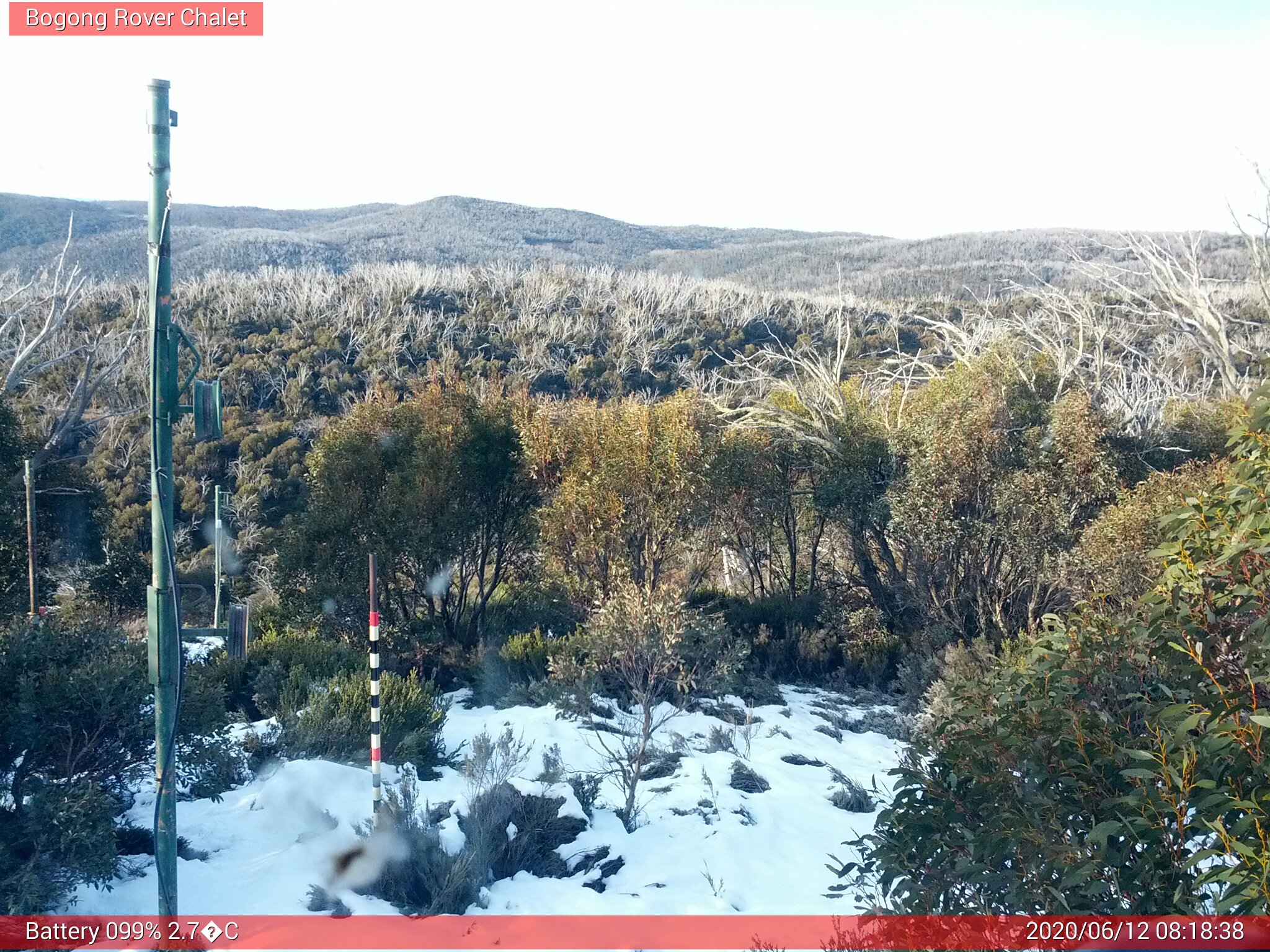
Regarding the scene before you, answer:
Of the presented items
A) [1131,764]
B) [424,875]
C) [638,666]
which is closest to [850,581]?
[638,666]

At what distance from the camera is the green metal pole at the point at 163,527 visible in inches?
152

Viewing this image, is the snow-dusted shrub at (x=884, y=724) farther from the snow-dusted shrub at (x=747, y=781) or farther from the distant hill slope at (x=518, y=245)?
the distant hill slope at (x=518, y=245)

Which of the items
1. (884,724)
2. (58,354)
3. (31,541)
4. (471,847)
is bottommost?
(884,724)

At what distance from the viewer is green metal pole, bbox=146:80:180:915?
3.86m

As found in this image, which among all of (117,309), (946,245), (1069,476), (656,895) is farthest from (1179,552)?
(946,245)

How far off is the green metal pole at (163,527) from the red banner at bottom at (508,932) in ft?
1.14

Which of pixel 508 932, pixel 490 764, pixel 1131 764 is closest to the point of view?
pixel 1131 764

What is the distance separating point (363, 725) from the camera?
21.3ft

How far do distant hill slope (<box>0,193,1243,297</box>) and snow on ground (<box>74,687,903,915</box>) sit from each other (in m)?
35.0

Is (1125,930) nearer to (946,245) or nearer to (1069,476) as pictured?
(1069,476)

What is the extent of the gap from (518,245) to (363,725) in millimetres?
56045

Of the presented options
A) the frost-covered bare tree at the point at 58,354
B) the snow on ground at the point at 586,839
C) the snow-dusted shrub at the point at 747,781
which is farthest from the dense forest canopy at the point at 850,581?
the frost-covered bare tree at the point at 58,354

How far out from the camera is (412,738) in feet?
20.8

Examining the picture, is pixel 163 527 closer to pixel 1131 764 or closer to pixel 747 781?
pixel 1131 764
